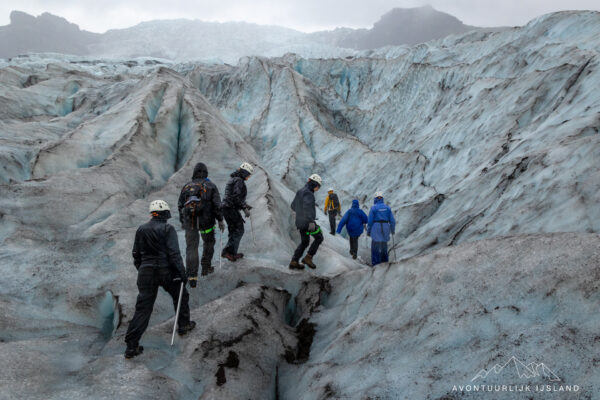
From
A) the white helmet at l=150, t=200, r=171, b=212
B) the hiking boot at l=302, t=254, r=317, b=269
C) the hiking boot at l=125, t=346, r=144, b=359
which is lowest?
the hiking boot at l=302, t=254, r=317, b=269

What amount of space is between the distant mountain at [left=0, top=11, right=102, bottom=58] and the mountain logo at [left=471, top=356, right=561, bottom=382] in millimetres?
146895

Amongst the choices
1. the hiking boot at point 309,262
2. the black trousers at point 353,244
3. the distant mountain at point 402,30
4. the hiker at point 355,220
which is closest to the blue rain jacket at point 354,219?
the hiker at point 355,220

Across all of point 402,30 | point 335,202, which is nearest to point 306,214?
point 335,202

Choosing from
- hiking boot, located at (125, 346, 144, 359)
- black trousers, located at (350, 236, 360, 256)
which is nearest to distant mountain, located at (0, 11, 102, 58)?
black trousers, located at (350, 236, 360, 256)

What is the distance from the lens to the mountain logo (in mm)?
3346

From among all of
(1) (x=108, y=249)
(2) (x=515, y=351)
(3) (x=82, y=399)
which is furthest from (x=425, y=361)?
(1) (x=108, y=249)

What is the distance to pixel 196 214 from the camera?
7445mm

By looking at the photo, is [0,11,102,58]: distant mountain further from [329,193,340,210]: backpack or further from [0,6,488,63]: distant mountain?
[329,193,340,210]: backpack

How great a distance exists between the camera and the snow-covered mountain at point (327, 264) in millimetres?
4254

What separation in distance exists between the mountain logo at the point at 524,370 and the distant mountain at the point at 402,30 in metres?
118

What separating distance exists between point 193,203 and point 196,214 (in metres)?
0.25

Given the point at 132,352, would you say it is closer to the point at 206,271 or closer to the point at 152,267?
the point at 152,267

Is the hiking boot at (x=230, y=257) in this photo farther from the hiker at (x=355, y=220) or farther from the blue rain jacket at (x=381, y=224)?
the hiker at (x=355, y=220)

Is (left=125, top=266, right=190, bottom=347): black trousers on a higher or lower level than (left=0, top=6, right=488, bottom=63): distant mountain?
lower
